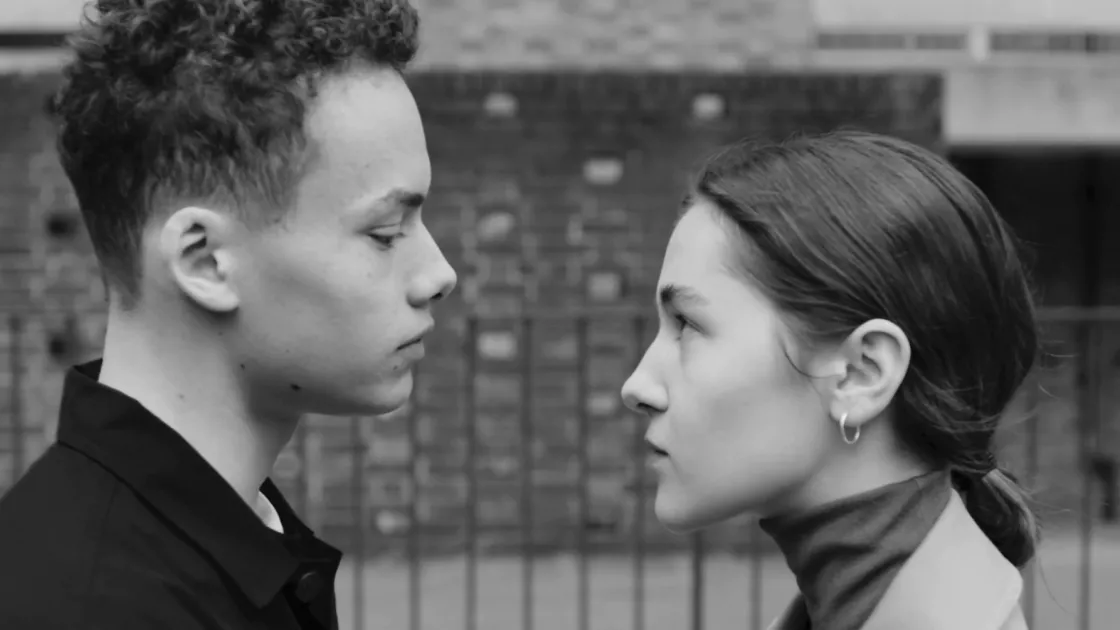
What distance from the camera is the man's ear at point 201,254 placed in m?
1.30

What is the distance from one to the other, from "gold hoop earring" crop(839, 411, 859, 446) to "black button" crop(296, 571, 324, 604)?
69 centimetres

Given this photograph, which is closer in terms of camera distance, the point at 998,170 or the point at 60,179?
the point at 60,179

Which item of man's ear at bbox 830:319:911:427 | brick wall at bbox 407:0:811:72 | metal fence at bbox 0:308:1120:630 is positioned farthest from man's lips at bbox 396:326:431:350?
brick wall at bbox 407:0:811:72

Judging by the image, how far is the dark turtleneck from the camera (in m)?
1.44

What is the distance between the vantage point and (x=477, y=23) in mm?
6219

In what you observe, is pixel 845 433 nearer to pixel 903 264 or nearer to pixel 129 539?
pixel 903 264

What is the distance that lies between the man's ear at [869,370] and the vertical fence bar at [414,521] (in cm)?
311

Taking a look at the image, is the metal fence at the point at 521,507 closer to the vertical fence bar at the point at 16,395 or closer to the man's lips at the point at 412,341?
the vertical fence bar at the point at 16,395

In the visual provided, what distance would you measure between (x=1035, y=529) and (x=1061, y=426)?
6.59 m

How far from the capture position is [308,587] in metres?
1.45

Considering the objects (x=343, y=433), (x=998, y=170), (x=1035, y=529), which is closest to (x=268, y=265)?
(x=1035, y=529)

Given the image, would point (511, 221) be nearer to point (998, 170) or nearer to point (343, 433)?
point (343, 433)

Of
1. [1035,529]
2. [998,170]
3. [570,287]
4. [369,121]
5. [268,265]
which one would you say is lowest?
[998,170]

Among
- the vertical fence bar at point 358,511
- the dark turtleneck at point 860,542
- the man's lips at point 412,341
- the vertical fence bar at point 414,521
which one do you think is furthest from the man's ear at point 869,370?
the vertical fence bar at point 358,511
